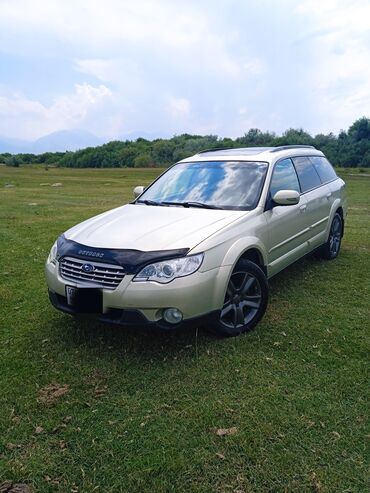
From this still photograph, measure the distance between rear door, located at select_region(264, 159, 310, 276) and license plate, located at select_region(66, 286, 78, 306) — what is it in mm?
2055

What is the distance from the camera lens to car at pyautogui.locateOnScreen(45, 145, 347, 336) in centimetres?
331

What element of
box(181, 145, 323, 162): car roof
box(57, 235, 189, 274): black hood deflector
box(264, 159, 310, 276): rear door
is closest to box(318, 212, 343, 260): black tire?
box(264, 159, 310, 276): rear door

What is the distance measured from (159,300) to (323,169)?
4.19m

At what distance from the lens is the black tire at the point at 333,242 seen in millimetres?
6410

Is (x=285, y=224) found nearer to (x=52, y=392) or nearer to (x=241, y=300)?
(x=241, y=300)

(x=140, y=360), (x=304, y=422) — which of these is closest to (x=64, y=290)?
(x=140, y=360)

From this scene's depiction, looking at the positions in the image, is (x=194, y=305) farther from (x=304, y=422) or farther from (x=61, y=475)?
(x=61, y=475)

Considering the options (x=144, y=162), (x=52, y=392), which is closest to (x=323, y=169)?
(x=52, y=392)

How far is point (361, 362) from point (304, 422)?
1.02 metres

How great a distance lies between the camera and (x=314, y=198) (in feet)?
18.4

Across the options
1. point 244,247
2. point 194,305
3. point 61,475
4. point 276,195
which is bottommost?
point 61,475

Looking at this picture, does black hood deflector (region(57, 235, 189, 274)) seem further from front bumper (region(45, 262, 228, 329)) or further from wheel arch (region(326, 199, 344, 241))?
wheel arch (region(326, 199, 344, 241))

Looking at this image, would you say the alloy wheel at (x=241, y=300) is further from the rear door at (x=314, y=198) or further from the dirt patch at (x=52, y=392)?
the rear door at (x=314, y=198)

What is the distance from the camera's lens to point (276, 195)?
4.39m
